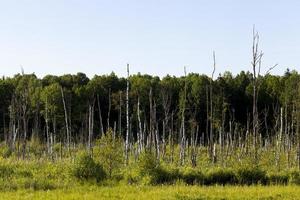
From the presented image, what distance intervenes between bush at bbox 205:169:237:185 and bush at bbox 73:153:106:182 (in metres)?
5.81

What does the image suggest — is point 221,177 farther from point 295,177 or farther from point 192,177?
point 295,177

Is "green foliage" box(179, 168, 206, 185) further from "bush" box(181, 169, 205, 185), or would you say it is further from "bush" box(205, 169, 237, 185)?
"bush" box(205, 169, 237, 185)

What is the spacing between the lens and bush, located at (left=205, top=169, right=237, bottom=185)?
27250 mm

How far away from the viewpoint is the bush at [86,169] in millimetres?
25016

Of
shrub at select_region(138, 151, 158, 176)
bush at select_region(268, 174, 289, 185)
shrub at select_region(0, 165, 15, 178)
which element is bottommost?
bush at select_region(268, 174, 289, 185)

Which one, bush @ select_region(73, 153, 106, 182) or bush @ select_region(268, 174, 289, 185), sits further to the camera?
bush @ select_region(268, 174, 289, 185)

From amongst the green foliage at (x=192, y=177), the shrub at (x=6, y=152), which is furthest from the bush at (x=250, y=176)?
the shrub at (x=6, y=152)

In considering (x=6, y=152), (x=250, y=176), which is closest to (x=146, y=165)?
(x=250, y=176)

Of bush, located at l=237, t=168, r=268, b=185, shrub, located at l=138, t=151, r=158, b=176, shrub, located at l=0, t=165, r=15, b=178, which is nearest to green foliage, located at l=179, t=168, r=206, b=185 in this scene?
bush, located at l=237, t=168, r=268, b=185

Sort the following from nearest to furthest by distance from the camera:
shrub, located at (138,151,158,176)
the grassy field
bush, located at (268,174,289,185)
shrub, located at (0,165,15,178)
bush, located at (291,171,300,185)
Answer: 1. the grassy field
2. shrub, located at (138,151,158,176)
3. bush, located at (291,171,300,185)
4. bush, located at (268,174,289,185)
5. shrub, located at (0,165,15,178)

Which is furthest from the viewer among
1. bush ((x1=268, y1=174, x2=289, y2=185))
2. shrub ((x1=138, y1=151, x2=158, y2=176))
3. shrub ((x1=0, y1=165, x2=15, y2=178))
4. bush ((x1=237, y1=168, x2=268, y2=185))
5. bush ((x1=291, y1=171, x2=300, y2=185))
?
shrub ((x1=0, y1=165, x2=15, y2=178))

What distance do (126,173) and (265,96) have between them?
140 feet

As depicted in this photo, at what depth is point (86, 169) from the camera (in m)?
25.0

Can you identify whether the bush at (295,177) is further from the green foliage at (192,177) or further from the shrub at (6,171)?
the shrub at (6,171)
